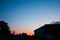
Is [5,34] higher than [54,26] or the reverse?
the reverse

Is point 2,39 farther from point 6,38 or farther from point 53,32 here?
point 53,32

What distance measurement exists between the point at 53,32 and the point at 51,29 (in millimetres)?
1291

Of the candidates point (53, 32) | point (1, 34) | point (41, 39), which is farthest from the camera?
point (41, 39)

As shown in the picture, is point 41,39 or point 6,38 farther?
point 41,39

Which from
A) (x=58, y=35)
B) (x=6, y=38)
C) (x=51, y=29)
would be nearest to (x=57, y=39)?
(x=58, y=35)

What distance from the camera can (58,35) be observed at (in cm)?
3447

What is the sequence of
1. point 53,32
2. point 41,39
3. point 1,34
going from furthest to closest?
point 41,39
point 53,32
point 1,34

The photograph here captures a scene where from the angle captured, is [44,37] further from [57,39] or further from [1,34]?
[1,34]

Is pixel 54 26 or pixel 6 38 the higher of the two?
pixel 54 26

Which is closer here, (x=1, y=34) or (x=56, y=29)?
(x=1, y=34)

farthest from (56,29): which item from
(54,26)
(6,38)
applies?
(6,38)

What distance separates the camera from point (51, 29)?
36031 millimetres

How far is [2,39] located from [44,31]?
518 inches

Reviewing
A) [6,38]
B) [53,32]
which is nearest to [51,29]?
[53,32]
